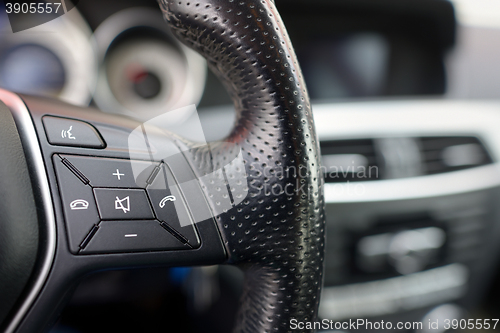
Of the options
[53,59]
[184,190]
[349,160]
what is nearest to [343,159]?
[349,160]

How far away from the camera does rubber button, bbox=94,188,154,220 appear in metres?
0.33

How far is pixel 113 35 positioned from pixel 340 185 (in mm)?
1021

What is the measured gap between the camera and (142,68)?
1378mm

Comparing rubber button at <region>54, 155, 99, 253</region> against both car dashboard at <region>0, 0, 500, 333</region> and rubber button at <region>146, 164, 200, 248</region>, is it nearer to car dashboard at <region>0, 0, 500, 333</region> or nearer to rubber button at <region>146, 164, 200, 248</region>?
rubber button at <region>146, 164, 200, 248</region>

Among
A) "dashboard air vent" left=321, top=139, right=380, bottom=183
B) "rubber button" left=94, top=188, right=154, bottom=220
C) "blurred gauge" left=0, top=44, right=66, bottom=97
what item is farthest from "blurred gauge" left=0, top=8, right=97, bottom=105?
"rubber button" left=94, top=188, right=154, bottom=220

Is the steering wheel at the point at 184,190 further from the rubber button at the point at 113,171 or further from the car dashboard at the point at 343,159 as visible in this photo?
the car dashboard at the point at 343,159

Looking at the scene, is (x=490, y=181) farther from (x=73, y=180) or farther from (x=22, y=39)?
(x=22, y=39)

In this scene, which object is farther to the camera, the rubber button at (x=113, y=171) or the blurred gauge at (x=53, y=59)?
the blurred gauge at (x=53, y=59)

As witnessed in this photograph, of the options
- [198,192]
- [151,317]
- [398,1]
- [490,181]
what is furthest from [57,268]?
[398,1]

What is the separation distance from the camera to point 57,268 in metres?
0.32

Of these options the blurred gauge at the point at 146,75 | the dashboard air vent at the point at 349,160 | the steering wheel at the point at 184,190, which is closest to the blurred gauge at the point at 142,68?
the blurred gauge at the point at 146,75

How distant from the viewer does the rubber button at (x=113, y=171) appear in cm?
33

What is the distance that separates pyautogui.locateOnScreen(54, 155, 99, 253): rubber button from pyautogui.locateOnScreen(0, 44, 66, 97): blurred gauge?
1011 millimetres

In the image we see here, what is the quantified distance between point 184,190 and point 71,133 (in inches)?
5.0
